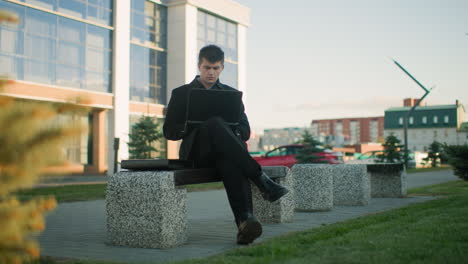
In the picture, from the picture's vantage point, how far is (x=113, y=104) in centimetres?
3250

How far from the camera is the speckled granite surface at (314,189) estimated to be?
26.1 feet

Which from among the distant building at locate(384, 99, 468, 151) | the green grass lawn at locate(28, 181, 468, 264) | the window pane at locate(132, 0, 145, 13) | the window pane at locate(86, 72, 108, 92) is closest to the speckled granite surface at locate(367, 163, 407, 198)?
the green grass lawn at locate(28, 181, 468, 264)

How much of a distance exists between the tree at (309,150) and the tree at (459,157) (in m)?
8.84

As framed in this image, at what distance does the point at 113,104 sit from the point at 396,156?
780 inches

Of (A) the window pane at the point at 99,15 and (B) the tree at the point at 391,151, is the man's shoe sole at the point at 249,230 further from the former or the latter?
(B) the tree at the point at 391,151

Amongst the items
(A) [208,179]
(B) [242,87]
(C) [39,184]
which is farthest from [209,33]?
(C) [39,184]

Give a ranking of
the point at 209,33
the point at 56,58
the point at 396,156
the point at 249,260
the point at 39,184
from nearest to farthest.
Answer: the point at 39,184
the point at 249,260
the point at 56,58
the point at 396,156
the point at 209,33

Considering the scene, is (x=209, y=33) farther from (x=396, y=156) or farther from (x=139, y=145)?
(x=396, y=156)

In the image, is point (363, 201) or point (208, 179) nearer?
point (208, 179)

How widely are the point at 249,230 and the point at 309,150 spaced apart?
2037 cm

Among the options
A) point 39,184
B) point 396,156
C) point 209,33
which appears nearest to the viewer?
point 39,184

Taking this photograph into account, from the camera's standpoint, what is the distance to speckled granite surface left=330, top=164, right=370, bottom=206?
9031mm

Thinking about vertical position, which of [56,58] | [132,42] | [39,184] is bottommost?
[39,184]

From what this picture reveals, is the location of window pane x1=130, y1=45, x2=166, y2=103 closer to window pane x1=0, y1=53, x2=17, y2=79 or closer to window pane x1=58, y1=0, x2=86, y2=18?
window pane x1=58, y1=0, x2=86, y2=18
